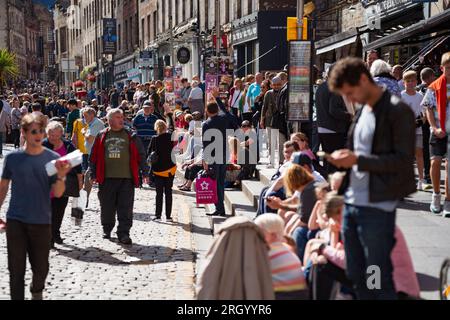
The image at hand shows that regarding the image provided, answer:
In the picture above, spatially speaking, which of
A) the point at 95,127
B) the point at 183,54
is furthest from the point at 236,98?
the point at 183,54

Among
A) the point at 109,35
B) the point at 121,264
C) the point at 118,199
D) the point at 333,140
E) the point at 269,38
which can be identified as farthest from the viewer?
the point at 109,35

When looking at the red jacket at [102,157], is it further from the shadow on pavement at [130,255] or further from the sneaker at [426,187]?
the sneaker at [426,187]

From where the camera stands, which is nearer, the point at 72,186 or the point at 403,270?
the point at 403,270

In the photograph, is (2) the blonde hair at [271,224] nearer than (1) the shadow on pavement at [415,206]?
Yes

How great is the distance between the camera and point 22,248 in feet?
23.2

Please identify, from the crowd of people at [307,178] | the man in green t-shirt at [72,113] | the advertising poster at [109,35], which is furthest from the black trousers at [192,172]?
the advertising poster at [109,35]

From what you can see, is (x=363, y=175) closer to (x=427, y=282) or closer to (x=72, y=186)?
(x=427, y=282)

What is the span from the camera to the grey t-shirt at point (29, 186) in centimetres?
700

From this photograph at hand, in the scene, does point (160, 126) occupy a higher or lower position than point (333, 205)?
higher

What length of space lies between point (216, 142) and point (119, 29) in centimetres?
5409

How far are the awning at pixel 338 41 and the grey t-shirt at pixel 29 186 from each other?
13420 mm

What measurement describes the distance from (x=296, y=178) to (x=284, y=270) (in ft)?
6.22

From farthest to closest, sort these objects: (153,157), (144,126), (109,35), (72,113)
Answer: (109,35)
(72,113)
(144,126)
(153,157)

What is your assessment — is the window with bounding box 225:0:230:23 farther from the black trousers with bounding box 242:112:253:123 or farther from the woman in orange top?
the woman in orange top
